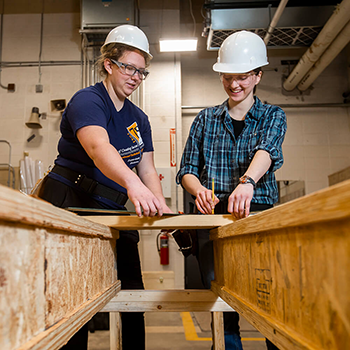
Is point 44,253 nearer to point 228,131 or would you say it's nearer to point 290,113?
point 228,131

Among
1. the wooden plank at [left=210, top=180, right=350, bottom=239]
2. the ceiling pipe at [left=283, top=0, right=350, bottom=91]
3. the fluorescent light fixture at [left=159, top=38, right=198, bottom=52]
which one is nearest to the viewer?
the wooden plank at [left=210, top=180, right=350, bottom=239]

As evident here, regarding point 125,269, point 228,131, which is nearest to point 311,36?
point 228,131

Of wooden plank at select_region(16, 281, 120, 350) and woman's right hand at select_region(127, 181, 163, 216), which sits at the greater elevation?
woman's right hand at select_region(127, 181, 163, 216)

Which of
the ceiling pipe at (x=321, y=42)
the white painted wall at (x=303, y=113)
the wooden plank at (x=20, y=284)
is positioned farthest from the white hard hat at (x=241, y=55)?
the white painted wall at (x=303, y=113)

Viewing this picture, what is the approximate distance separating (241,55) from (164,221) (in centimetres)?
107

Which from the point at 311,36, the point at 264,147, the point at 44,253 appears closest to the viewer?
the point at 44,253

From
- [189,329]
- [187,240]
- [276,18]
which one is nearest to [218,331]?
[187,240]

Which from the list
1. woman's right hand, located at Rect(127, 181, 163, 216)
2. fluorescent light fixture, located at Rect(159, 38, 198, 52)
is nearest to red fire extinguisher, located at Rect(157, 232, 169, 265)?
fluorescent light fixture, located at Rect(159, 38, 198, 52)

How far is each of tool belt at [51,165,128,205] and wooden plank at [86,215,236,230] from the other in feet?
0.81

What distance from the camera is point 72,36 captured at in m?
5.66

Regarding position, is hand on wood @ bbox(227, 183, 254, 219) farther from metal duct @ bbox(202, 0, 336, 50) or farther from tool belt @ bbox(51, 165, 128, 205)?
metal duct @ bbox(202, 0, 336, 50)

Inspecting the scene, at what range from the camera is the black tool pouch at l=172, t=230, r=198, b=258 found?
1.90 meters

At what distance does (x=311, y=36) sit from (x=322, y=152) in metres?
1.86

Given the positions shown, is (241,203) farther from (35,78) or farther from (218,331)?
(35,78)
